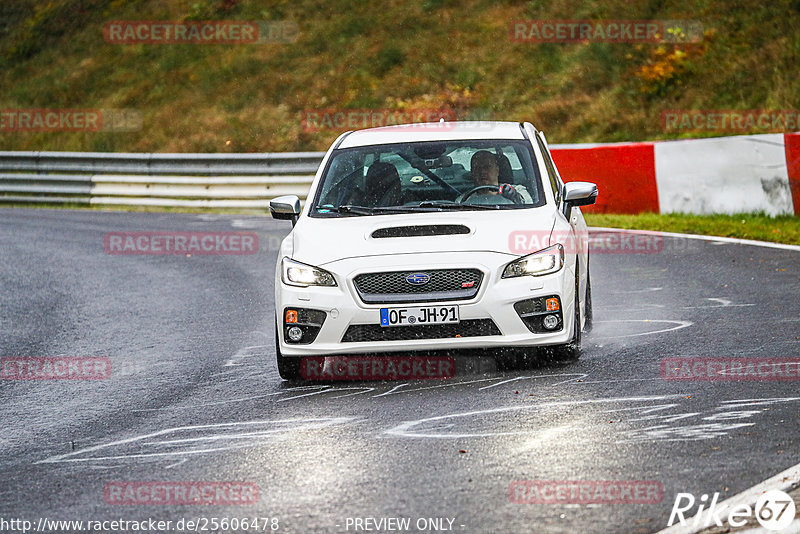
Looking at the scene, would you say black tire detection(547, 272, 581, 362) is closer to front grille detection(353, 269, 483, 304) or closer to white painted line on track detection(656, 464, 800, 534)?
front grille detection(353, 269, 483, 304)

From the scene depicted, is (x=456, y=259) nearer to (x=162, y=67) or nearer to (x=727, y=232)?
(x=727, y=232)

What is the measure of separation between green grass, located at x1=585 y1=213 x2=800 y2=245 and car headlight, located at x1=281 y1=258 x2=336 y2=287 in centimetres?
797

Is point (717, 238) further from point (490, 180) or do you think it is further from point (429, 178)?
point (429, 178)

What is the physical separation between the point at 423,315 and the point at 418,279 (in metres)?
0.24

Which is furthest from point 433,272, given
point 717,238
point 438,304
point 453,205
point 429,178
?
point 717,238

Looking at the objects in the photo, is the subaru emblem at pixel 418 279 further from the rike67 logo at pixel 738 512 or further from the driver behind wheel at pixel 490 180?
the rike67 logo at pixel 738 512

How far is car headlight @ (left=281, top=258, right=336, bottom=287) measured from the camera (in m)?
7.98

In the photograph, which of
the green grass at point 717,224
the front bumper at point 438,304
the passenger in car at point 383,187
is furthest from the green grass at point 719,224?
the front bumper at point 438,304

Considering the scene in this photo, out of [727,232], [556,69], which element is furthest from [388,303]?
[556,69]

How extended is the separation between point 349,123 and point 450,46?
3.81m

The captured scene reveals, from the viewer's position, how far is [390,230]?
8211mm

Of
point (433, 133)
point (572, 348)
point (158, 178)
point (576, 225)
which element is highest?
point (433, 133)

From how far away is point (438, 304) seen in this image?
7762 mm

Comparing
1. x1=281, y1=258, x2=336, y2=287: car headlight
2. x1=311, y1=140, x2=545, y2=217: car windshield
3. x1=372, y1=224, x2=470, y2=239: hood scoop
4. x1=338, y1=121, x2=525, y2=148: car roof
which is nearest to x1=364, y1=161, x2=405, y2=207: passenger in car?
x1=311, y1=140, x2=545, y2=217: car windshield
